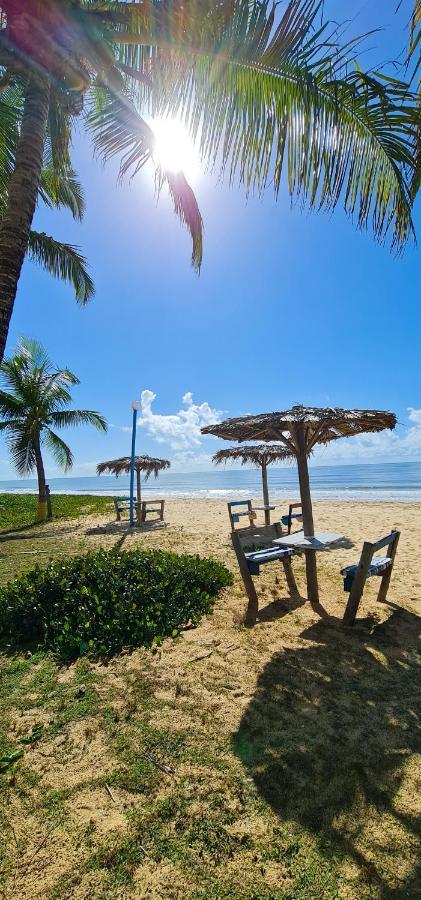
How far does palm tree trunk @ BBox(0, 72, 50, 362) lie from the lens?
3.15 meters

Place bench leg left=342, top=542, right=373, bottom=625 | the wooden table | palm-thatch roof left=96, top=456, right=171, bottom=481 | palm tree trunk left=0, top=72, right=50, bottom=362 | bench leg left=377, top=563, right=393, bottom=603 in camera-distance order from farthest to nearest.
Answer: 1. palm-thatch roof left=96, top=456, right=171, bottom=481
2. bench leg left=377, top=563, right=393, bottom=603
3. the wooden table
4. bench leg left=342, top=542, right=373, bottom=625
5. palm tree trunk left=0, top=72, right=50, bottom=362

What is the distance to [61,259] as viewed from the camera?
9.06 m

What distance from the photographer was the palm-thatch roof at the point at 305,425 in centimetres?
487

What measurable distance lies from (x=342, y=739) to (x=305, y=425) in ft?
12.3

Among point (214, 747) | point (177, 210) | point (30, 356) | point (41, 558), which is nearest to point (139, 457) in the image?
point (30, 356)

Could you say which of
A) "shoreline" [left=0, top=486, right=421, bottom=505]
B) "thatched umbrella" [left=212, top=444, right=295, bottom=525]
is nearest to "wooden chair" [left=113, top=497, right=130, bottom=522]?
"thatched umbrella" [left=212, top=444, right=295, bottom=525]

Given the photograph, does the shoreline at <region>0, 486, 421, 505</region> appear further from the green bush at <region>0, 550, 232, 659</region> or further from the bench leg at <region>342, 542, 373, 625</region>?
the bench leg at <region>342, 542, 373, 625</region>

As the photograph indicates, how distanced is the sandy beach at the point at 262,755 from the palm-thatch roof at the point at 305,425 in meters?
2.54

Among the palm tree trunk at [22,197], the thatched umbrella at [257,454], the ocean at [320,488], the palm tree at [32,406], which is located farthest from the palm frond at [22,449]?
the ocean at [320,488]

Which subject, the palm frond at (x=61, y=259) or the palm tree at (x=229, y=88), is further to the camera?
the palm frond at (x=61, y=259)

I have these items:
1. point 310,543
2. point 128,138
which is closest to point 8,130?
point 128,138

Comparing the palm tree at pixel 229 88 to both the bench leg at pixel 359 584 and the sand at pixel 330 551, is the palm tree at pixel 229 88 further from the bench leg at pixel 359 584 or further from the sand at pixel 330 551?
the sand at pixel 330 551

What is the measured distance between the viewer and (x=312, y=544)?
4.80 m

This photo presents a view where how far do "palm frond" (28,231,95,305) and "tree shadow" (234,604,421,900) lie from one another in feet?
31.7
